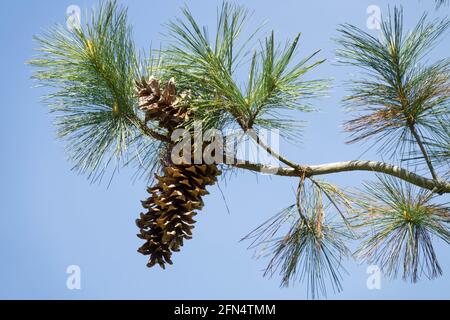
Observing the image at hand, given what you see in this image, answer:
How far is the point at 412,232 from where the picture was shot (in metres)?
2.24

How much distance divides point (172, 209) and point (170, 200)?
0.03 metres

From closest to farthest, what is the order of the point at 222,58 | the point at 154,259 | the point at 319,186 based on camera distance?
the point at 154,259
the point at 222,58
the point at 319,186

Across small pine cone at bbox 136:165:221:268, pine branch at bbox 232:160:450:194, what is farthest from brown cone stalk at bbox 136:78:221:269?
pine branch at bbox 232:160:450:194

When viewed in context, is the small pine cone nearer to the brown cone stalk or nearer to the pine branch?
the brown cone stalk

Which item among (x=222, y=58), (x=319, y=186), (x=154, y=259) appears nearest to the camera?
(x=154, y=259)

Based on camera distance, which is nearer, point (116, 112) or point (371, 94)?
point (116, 112)

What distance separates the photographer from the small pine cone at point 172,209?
1823 millimetres

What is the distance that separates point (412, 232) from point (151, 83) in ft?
3.46

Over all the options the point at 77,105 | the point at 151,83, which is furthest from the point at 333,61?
the point at 77,105

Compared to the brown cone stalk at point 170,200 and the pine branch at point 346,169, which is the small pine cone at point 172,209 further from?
the pine branch at point 346,169

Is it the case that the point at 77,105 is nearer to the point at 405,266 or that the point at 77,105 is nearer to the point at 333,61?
the point at 333,61

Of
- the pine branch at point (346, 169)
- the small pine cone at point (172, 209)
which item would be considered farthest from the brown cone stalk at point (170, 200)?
the pine branch at point (346, 169)

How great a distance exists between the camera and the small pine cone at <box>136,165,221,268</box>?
182 centimetres

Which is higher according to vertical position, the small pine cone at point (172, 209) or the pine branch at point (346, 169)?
the pine branch at point (346, 169)
